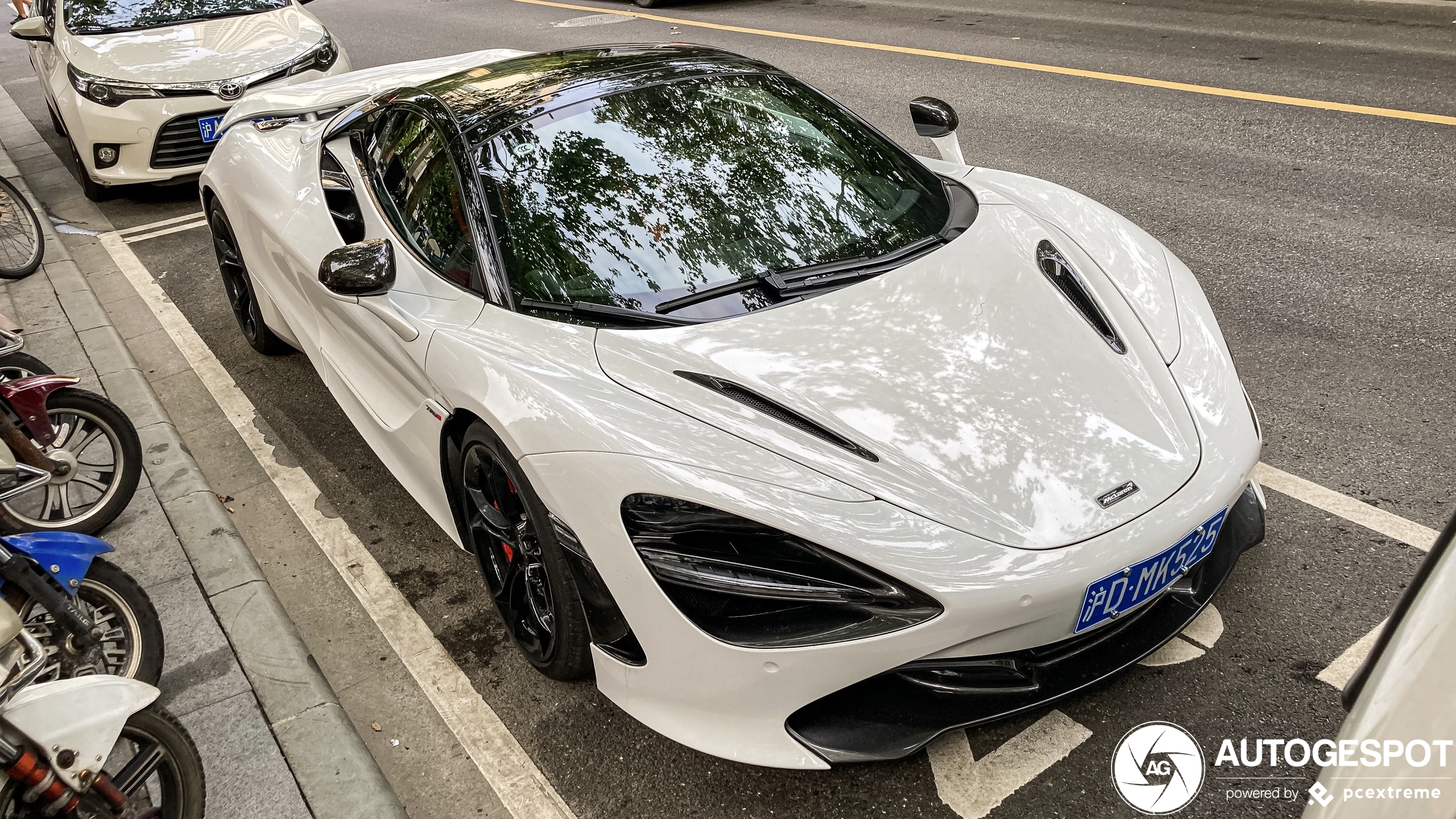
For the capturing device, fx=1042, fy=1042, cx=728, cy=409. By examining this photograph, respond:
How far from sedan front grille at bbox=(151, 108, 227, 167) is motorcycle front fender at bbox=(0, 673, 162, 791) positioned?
18.5 feet

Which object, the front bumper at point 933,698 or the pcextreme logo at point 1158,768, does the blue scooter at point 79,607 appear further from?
the pcextreme logo at point 1158,768

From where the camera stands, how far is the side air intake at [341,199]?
3600 mm

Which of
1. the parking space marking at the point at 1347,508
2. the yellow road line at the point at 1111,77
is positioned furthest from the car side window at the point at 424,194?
the yellow road line at the point at 1111,77

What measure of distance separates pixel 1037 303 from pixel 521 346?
1.37 m

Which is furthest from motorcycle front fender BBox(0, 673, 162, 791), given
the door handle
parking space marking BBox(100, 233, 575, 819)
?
the door handle

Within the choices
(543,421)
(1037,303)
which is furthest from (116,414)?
(1037,303)

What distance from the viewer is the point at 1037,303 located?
280 centimetres

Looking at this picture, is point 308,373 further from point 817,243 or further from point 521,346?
point 817,243

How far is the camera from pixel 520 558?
109 inches

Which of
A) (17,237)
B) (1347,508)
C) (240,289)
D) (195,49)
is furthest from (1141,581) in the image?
(195,49)

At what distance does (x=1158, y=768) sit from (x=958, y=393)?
97 cm

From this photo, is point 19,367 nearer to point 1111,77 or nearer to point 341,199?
point 341,199

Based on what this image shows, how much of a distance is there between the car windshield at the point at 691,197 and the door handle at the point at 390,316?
1.25 ft

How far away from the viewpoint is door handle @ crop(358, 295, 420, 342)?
2986 mm
